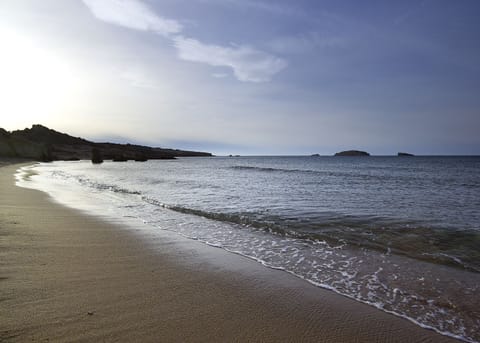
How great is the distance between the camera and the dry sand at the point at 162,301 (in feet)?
9.61

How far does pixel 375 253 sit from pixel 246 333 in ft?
15.9

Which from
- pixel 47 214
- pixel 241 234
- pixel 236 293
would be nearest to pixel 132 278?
pixel 236 293

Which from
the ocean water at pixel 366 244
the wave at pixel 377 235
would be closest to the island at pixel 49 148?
the ocean water at pixel 366 244

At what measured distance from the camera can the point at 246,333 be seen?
9.96 ft

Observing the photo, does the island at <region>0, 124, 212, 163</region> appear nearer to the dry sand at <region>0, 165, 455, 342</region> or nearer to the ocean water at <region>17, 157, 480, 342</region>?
the ocean water at <region>17, 157, 480, 342</region>

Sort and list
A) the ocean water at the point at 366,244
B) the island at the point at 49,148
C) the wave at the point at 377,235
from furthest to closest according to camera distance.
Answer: the island at the point at 49,148
the wave at the point at 377,235
the ocean water at the point at 366,244

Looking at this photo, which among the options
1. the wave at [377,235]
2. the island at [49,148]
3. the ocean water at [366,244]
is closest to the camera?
the ocean water at [366,244]

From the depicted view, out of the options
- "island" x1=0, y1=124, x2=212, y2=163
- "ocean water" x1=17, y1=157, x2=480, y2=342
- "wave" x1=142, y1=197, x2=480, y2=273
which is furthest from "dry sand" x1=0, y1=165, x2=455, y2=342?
"island" x1=0, y1=124, x2=212, y2=163

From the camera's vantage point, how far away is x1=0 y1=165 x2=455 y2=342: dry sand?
9.61 ft

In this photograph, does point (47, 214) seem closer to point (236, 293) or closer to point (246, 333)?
point (236, 293)

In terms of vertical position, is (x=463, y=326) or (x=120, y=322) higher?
(x=120, y=322)

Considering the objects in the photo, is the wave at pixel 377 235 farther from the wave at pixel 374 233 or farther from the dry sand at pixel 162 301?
the dry sand at pixel 162 301

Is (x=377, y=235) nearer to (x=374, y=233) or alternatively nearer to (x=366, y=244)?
(x=374, y=233)

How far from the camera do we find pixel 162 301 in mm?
3650
